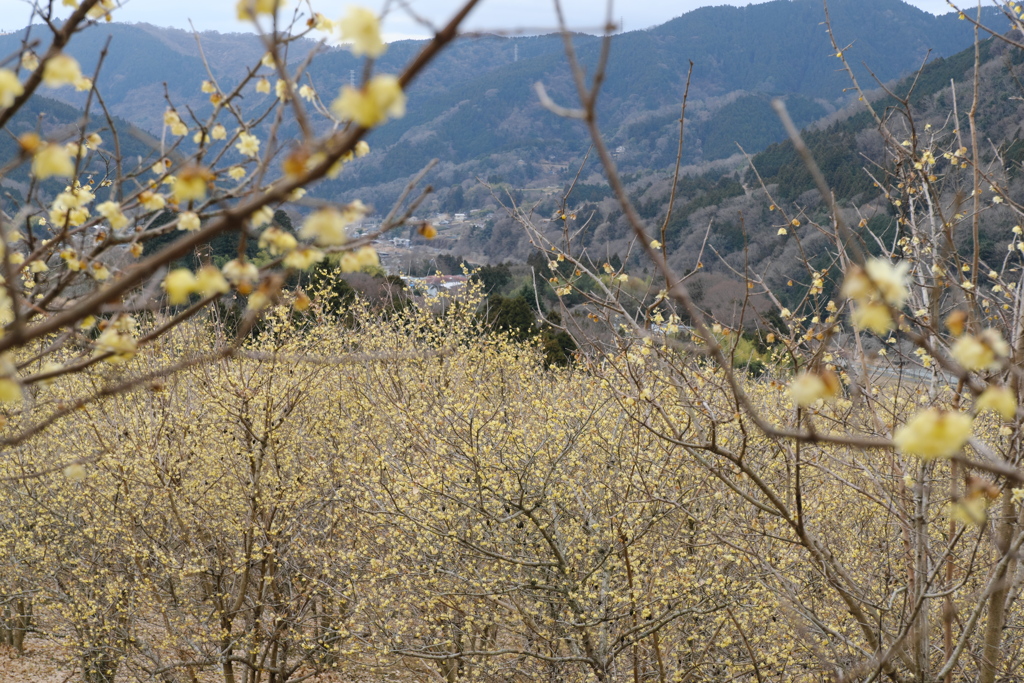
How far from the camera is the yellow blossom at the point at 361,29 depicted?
3.31ft

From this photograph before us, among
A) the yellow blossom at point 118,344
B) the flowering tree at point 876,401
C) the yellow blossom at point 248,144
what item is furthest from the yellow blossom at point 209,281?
the yellow blossom at point 248,144

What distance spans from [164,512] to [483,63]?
409ft

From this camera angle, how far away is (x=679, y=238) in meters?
39.2

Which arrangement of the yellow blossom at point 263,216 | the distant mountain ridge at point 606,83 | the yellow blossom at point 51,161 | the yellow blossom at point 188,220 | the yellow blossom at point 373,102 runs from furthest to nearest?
the distant mountain ridge at point 606,83
the yellow blossom at point 188,220
the yellow blossom at point 263,216
the yellow blossom at point 51,161
the yellow blossom at point 373,102

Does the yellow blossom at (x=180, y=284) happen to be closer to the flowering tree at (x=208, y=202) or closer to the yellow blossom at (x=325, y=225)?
the flowering tree at (x=208, y=202)

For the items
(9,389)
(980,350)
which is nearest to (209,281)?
(9,389)

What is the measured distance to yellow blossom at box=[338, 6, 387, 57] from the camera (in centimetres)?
101

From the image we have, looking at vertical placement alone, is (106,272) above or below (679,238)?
below

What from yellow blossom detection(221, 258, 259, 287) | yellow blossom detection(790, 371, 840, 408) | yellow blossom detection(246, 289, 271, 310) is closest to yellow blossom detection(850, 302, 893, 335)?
yellow blossom detection(790, 371, 840, 408)

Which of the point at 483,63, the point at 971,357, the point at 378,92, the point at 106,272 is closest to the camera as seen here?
the point at 378,92

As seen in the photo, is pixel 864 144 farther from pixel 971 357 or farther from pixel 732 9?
pixel 732 9

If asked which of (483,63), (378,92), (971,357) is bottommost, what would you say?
(971,357)

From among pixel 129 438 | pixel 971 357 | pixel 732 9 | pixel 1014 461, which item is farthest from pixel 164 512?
pixel 732 9

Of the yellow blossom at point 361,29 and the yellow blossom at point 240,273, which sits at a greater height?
Result: the yellow blossom at point 361,29
